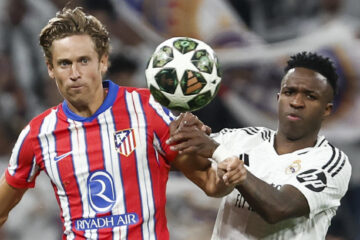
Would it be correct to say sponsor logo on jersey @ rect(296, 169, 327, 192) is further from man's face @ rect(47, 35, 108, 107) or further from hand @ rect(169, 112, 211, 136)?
man's face @ rect(47, 35, 108, 107)

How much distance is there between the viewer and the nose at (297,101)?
3297 millimetres

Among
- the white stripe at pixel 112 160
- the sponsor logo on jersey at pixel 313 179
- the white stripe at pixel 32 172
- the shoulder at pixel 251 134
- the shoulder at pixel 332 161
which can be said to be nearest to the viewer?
the white stripe at pixel 112 160

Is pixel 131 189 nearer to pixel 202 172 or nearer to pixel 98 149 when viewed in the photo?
pixel 98 149

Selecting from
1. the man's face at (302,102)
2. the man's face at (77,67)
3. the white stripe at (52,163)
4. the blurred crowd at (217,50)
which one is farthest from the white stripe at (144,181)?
the blurred crowd at (217,50)

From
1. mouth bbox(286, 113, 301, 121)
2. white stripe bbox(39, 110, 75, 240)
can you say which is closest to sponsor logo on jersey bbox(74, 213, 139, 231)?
white stripe bbox(39, 110, 75, 240)

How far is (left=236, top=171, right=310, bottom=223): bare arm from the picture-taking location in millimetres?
2895

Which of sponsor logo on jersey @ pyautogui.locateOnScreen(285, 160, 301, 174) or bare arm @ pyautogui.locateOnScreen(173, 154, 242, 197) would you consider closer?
bare arm @ pyautogui.locateOnScreen(173, 154, 242, 197)

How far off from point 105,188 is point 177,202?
3.12 meters

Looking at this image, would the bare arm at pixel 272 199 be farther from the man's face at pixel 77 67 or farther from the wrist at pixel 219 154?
the man's face at pixel 77 67

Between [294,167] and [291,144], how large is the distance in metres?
0.16

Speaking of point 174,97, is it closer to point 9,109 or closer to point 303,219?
point 303,219

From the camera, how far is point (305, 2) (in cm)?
592

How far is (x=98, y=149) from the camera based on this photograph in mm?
2896

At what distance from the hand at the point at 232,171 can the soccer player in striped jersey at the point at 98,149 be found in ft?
0.51
